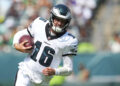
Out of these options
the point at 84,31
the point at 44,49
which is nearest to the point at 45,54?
the point at 44,49

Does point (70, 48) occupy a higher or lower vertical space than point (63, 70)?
higher

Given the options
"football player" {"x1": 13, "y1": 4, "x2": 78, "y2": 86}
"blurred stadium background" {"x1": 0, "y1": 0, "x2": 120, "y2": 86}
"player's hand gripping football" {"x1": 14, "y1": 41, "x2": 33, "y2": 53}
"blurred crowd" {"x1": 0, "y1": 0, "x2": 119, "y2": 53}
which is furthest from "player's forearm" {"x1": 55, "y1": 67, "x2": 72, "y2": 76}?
"blurred crowd" {"x1": 0, "y1": 0, "x2": 119, "y2": 53}

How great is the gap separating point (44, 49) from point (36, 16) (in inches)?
276

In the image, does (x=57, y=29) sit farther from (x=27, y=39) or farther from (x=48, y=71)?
(x=48, y=71)

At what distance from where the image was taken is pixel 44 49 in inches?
216

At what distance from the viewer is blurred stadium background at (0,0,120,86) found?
474 inches

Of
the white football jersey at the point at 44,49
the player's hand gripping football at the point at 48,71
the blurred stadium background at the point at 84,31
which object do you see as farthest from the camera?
the blurred stadium background at the point at 84,31

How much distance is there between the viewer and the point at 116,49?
12.6 meters

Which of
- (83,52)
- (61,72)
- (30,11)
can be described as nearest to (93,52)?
(83,52)

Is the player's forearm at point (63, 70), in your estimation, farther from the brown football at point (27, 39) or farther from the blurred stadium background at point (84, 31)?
the blurred stadium background at point (84, 31)

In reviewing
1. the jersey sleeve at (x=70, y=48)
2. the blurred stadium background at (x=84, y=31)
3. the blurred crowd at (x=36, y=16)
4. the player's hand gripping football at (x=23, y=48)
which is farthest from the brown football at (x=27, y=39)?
the blurred crowd at (x=36, y=16)

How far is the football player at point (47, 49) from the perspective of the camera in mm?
5441

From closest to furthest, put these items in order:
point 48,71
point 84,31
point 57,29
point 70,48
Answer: point 48,71
point 57,29
point 70,48
point 84,31

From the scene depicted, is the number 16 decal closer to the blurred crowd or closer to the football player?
the football player
